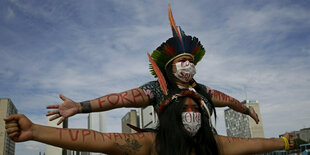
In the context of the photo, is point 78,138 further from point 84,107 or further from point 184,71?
point 184,71

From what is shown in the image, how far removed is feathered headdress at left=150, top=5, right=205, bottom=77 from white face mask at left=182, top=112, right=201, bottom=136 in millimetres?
809

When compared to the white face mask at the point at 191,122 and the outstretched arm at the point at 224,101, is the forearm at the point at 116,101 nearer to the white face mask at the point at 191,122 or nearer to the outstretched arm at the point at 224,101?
the white face mask at the point at 191,122

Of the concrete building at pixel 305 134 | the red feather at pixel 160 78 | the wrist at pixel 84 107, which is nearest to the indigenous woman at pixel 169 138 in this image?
the red feather at pixel 160 78

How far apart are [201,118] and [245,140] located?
67 cm

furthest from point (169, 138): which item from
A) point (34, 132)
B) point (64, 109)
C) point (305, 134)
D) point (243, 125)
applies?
point (243, 125)

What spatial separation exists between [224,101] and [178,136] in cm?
128

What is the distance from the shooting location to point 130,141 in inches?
95.1

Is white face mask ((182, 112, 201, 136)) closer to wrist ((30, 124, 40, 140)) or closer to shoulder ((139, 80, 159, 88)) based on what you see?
shoulder ((139, 80, 159, 88))

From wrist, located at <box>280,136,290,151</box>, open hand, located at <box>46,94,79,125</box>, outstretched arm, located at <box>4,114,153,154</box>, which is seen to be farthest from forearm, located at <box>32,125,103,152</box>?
wrist, located at <box>280,136,290,151</box>

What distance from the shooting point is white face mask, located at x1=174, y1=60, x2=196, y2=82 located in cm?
305

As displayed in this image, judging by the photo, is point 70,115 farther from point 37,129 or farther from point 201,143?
point 201,143

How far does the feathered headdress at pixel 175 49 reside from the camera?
317cm

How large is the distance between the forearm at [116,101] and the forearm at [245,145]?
0.97m

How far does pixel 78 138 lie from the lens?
2.18 meters
